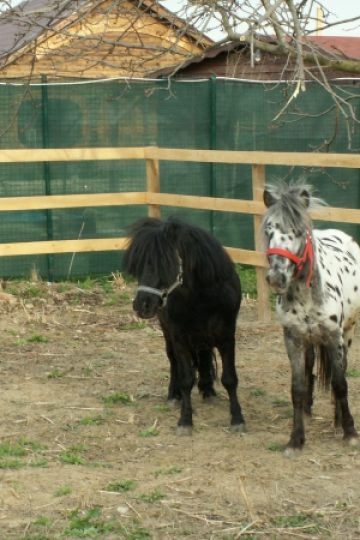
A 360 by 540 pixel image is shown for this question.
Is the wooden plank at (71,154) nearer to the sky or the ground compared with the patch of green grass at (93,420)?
nearer to the sky

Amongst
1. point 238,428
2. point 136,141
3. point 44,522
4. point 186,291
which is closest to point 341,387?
point 238,428

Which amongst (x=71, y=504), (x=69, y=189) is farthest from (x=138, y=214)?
(x=71, y=504)

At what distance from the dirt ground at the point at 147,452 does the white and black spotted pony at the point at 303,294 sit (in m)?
0.33

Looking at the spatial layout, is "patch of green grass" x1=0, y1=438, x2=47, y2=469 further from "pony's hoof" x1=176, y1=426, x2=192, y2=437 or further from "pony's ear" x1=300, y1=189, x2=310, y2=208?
"pony's ear" x1=300, y1=189, x2=310, y2=208

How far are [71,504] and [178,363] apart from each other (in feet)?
5.47

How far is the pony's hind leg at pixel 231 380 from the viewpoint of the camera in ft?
20.3

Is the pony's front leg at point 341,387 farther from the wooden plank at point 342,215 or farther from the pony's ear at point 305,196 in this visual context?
the wooden plank at point 342,215

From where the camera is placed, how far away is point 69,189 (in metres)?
11.7

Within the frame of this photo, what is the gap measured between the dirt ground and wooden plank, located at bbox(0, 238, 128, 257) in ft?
4.40

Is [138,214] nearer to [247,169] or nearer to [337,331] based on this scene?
[247,169]

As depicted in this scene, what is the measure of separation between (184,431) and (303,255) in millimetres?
1425

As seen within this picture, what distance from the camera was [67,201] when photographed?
1049 centimetres

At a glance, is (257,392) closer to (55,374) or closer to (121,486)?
(55,374)

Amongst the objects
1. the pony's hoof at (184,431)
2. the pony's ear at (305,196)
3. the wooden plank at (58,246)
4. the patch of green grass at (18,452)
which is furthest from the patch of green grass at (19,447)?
the wooden plank at (58,246)
